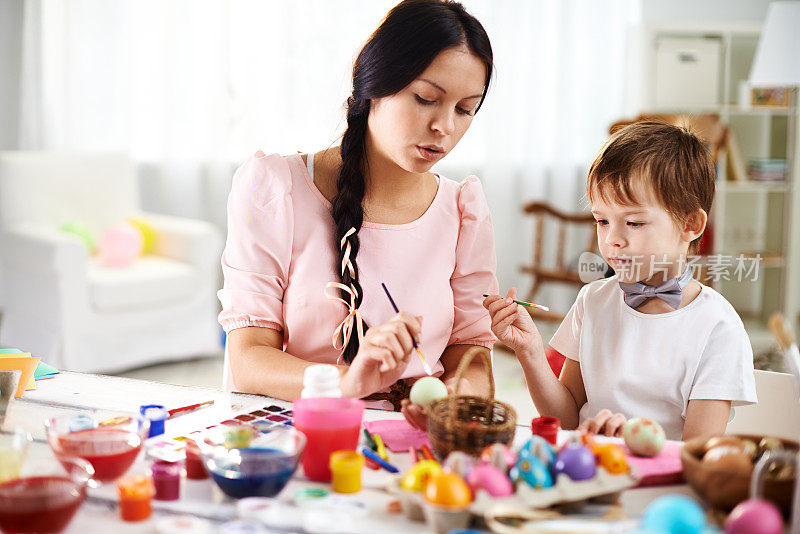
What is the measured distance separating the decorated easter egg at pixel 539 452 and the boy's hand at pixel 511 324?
1.38ft

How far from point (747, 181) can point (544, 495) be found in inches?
172

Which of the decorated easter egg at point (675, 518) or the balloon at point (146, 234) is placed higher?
the balloon at point (146, 234)

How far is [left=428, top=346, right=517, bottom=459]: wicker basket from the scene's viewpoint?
3.23 ft

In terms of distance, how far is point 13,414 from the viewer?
49.0 inches

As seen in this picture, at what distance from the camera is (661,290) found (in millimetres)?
1435

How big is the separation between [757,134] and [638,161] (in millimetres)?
4129

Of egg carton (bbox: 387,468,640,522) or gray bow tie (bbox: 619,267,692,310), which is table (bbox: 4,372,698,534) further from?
gray bow tie (bbox: 619,267,692,310)

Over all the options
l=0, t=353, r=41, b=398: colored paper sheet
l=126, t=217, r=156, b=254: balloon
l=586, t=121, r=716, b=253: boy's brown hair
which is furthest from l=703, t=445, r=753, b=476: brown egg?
l=126, t=217, r=156, b=254: balloon

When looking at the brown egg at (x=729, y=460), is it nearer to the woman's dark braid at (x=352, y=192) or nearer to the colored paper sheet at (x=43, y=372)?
the woman's dark braid at (x=352, y=192)

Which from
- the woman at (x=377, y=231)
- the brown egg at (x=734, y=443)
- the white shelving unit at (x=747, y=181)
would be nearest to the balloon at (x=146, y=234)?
the woman at (x=377, y=231)

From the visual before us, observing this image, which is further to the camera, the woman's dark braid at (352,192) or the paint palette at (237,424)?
the woman's dark braid at (352,192)

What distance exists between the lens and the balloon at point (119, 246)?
12.6ft

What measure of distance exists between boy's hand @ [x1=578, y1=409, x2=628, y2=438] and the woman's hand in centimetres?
29

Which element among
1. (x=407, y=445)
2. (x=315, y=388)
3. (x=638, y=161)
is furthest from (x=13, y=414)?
(x=638, y=161)
